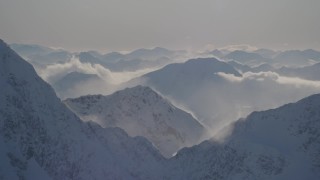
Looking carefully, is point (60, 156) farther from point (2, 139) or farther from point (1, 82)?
point (1, 82)

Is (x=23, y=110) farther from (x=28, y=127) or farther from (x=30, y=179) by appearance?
(x=30, y=179)

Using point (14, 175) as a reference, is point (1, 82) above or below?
above

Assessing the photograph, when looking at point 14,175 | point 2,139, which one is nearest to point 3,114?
point 2,139

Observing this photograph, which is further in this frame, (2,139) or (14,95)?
(14,95)

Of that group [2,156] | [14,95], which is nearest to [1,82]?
[14,95]

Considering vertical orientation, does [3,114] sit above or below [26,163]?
above

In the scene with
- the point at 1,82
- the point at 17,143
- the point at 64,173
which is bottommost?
the point at 64,173

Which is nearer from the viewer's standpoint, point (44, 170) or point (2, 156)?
point (2, 156)

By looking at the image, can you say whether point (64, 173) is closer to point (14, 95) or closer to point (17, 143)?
point (17, 143)
